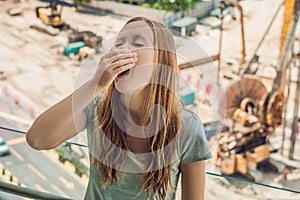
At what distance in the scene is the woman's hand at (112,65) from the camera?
42cm

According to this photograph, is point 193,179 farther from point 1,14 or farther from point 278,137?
point 1,14

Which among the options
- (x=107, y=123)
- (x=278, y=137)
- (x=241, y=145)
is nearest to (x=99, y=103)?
(x=107, y=123)

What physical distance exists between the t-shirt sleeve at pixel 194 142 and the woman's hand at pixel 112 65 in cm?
8

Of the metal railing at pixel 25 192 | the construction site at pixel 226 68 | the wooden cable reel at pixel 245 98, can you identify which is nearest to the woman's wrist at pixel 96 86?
the metal railing at pixel 25 192

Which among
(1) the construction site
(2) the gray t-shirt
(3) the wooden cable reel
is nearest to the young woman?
(2) the gray t-shirt

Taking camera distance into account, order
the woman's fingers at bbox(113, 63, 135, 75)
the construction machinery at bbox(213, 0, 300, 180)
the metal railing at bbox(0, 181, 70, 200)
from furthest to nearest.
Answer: the construction machinery at bbox(213, 0, 300, 180), the metal railing at bbox(0, 181, 70, 200), the woman's fingers at bbox(113, 63, 135, 75)

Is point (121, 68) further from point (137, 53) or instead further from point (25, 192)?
point (25, 192)

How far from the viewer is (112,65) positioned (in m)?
0.42

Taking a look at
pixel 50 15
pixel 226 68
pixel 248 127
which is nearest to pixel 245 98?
pixel 248 127

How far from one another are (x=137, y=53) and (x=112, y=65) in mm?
34

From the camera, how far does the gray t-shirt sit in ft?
1.54

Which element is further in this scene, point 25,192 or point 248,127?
point 248,127

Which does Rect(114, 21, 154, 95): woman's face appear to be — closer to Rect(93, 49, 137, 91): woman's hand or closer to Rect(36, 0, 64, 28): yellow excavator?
Rect(93, 49, 137, 91): woman's hand

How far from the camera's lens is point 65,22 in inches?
271
